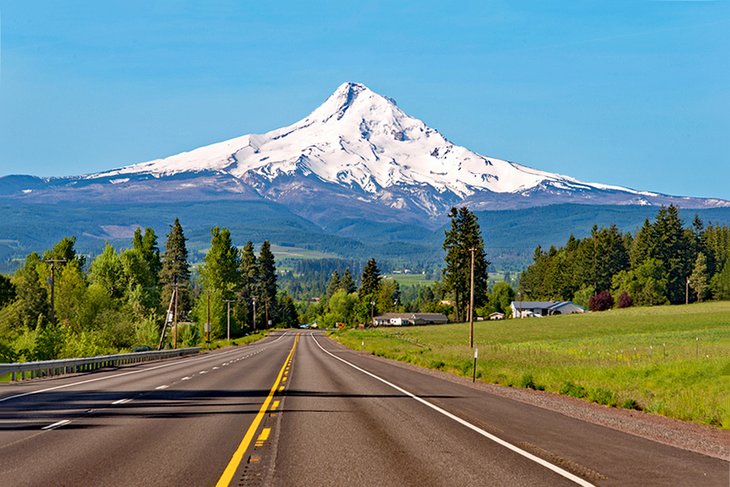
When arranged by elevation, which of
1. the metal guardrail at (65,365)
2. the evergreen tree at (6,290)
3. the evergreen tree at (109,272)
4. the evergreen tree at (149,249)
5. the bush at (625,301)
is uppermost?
the evergreen tree at (149,249)

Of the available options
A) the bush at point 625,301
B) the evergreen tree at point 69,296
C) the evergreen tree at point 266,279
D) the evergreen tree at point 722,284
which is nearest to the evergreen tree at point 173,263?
the evergreen tree at point 69,296

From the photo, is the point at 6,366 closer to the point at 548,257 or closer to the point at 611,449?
the point at 611,449

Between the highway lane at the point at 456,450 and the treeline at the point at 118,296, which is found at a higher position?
the treeline at the point at 118,296

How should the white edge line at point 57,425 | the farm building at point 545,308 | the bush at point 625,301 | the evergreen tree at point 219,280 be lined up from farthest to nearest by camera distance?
the farm building at point 545,308
the bush at point 625,301
the evergreen tree at point 219,280
the white edge line at point 57,425

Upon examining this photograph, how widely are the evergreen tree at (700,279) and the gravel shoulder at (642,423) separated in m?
131

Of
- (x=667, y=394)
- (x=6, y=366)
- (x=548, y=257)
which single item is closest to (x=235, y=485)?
(x=667, y=394)

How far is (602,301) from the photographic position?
507 ft

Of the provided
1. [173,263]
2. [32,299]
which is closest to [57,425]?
[32,299]

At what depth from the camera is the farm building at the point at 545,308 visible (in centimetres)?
16250

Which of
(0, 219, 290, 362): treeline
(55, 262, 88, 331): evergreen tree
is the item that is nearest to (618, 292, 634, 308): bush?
(0, 219, 290, 362): treeline

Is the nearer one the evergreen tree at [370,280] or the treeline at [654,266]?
the treeline at [654,266]

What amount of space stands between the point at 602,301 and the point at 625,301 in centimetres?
597

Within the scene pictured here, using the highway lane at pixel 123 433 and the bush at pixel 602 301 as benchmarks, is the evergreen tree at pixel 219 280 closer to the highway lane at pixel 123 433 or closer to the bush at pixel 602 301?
the bush at pixel 602 301

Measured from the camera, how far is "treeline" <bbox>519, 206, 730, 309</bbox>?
147375 millimetres
